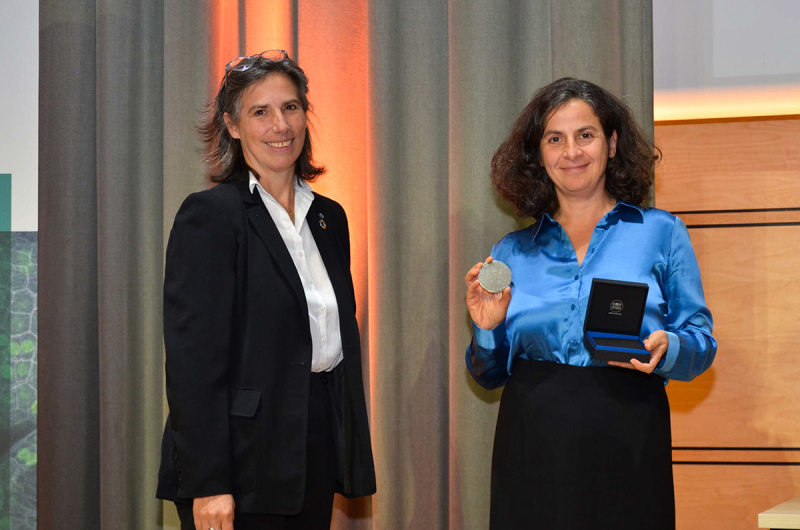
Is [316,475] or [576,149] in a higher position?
[576,149]

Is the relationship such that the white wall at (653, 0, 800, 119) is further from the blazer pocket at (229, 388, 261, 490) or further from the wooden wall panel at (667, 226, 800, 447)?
the blazer pocket at (229, 388, 261, 490)

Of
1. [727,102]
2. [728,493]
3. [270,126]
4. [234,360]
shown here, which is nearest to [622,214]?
[270,126]

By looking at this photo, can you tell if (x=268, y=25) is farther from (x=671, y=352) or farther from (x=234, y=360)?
(x=671, y=352)

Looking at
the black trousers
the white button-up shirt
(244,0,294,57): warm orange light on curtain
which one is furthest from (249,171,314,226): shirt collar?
(244,0,294,57): warm orange light on curtain

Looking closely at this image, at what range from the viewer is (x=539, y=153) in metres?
2.25

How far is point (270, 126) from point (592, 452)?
4.09 ft

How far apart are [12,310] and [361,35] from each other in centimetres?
198

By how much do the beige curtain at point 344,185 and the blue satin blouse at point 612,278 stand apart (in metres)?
0.67

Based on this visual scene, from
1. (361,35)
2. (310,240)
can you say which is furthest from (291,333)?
(361,35)

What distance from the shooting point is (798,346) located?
117 inches

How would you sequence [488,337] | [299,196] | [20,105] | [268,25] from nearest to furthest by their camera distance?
[488,337], [299,196], [268,25], [20,105]

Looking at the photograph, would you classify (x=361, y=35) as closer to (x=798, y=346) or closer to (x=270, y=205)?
(x=270, y=205)

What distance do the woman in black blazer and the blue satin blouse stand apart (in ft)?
1.55

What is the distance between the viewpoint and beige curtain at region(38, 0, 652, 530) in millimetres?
2783
